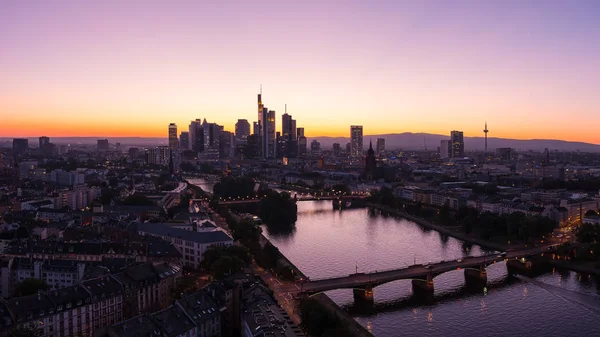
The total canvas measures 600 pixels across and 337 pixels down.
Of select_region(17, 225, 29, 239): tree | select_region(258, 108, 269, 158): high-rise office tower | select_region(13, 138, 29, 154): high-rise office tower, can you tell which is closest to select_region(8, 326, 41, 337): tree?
select_region(17, 225, 29, 239): tree

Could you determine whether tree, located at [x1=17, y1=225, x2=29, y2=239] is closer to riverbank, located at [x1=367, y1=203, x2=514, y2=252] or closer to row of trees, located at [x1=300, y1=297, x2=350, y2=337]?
row of trees, located at [x1=300, y1=297, x2=350, y2=337]

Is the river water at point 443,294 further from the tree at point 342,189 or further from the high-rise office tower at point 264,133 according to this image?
the high-rise office tower at point 264,133

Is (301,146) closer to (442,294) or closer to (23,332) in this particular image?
(442,294)

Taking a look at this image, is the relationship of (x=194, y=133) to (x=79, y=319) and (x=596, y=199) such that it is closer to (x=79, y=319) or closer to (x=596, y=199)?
(x=596, y=199)

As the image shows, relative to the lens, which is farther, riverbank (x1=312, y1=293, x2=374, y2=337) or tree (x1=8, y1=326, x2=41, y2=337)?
riverbank (x1=312, y1=293, x2=374, y2=337)

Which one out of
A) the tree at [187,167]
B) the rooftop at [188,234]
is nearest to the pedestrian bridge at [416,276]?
the rooftop at [188,234]

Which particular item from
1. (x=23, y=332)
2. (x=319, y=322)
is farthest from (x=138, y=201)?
(x=23, y=332)

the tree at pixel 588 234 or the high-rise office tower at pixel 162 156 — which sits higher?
the high-rise office tower at pixel 162 156
